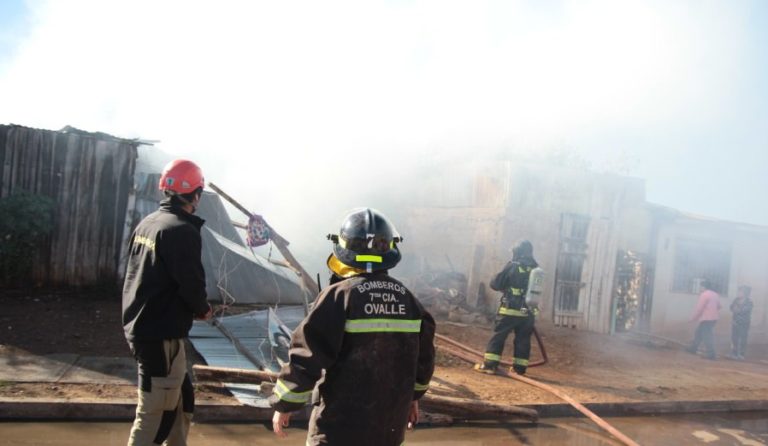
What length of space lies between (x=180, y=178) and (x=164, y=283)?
640mm

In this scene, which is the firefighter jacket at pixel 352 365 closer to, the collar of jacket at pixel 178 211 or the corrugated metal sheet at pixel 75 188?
the collar of jacket at pixel 178 211

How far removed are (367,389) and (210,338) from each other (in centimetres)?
481

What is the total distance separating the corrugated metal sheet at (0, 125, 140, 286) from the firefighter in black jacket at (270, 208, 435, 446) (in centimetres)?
783

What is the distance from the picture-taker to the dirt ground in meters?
6.21

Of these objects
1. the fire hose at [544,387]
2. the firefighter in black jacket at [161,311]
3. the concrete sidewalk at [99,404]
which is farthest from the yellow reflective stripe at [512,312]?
the firefighter in black jacket at [161,311]

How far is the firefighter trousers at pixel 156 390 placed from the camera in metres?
3.17

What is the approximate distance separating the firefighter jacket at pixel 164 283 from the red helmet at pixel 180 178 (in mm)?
223

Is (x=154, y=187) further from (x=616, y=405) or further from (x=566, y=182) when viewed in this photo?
(x=566, y=182)

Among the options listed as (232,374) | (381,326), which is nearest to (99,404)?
(232,374)

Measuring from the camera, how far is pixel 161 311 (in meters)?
3.19

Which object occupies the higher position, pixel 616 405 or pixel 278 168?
pixel 278 168

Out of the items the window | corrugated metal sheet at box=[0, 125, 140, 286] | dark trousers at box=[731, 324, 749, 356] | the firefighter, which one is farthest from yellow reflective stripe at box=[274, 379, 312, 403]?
the window

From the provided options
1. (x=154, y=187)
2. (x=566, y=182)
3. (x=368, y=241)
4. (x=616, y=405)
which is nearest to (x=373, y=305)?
(x=368, y=241)

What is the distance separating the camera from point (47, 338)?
657 cm
